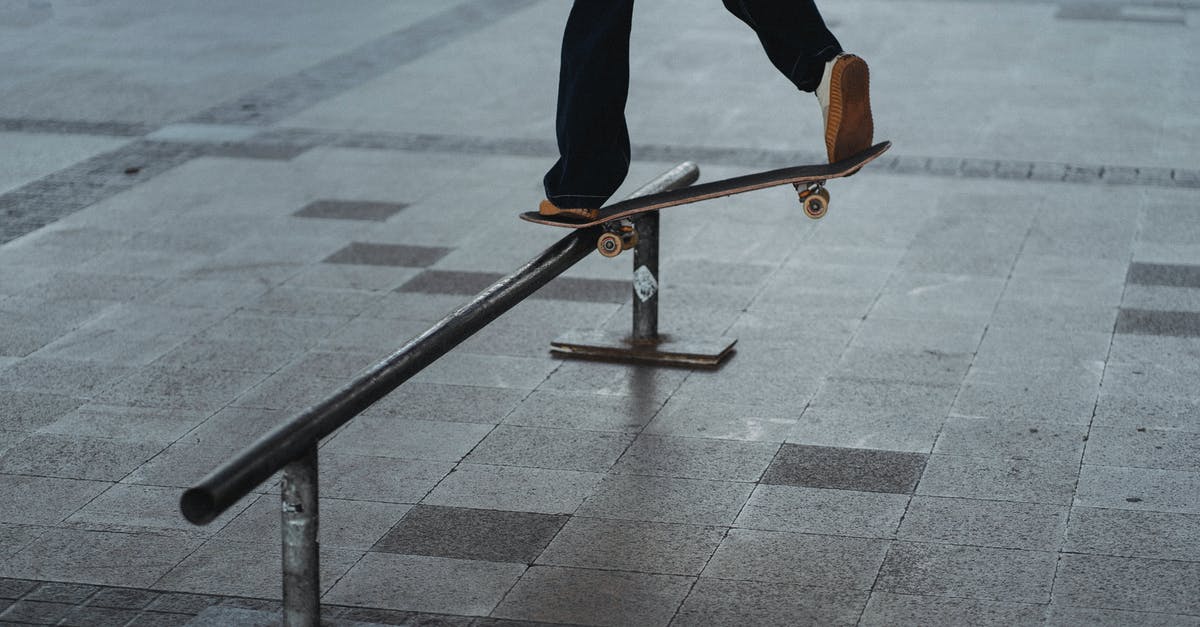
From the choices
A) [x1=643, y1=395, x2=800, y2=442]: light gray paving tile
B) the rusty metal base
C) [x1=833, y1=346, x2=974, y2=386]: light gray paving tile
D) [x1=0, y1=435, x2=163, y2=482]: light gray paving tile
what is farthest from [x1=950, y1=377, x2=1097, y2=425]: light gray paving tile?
[x1=0, y1=435, x2=163, y2=482]: light gray paving tile

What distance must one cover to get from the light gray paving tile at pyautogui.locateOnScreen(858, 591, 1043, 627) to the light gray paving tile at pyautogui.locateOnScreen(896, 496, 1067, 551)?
1.30ft

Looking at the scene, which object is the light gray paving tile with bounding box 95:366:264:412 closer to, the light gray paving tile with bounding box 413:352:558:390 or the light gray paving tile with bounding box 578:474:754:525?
the light gray paving tile with bounding box 413:352:558:390

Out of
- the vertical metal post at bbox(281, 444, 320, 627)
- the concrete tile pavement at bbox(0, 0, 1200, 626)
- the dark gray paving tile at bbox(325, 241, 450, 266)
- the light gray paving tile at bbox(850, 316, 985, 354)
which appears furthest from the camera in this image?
the dark gray paving tile at bbox(325, 241, 450, 266)

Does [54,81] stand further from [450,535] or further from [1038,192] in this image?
[450,535]

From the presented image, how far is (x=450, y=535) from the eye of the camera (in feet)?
15.5

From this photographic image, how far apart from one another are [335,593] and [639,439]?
1.45 metres

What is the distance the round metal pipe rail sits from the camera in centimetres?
337

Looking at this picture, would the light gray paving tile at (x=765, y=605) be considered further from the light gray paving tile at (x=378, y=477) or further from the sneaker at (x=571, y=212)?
the sneaker at (x=571, y=212)

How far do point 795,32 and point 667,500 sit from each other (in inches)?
63.8

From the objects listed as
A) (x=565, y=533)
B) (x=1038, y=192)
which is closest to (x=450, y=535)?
(x=565, y=533)

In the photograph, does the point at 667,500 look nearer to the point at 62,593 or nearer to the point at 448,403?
the point at 448,403

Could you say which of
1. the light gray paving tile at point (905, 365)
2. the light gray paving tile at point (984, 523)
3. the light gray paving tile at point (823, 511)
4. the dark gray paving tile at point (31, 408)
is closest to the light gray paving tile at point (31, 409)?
the dark gray paving tile at point (31, 408)

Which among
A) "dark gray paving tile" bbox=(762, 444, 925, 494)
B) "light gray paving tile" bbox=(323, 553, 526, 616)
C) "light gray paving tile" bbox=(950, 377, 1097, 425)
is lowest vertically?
"light gray paving tile" bbox=(950, 377, 1097, 425)

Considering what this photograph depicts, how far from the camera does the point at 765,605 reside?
4.26 meters
